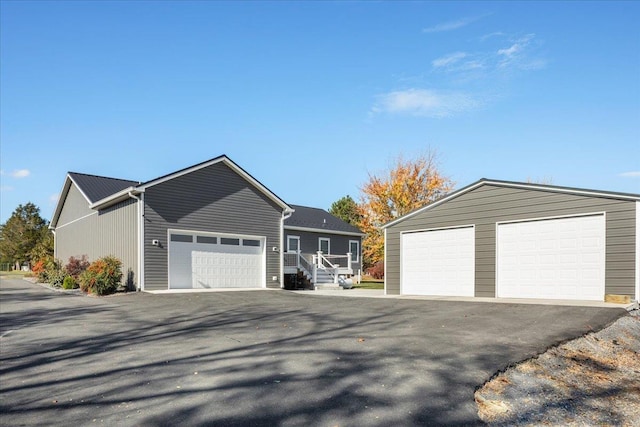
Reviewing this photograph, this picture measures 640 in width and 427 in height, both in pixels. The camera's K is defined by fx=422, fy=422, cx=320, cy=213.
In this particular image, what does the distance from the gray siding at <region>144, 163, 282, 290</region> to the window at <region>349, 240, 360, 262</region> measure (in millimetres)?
10803

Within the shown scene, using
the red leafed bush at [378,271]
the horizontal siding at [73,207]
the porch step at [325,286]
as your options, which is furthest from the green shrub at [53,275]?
the red leafed bush at [378,271]

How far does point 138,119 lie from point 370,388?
17192mm

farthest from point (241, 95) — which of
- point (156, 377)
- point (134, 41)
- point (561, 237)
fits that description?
point (156, 377)

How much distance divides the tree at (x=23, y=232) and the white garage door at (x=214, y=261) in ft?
116

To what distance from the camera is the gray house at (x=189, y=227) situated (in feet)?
55.0

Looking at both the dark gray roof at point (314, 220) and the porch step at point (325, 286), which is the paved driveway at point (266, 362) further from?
the dark gray roof at point (314, 220)

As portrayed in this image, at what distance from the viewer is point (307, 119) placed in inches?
752

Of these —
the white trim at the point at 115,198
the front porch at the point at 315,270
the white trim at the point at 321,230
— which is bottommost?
the front porch at the point at 315,270

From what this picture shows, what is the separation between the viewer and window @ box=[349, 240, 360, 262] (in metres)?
31.0

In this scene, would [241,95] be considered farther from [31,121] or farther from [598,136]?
[598,136]

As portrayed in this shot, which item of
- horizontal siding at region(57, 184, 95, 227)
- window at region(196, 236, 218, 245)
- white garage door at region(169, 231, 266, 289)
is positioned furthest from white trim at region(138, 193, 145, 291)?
horizontal siding at region(57, 184, 95, 227)

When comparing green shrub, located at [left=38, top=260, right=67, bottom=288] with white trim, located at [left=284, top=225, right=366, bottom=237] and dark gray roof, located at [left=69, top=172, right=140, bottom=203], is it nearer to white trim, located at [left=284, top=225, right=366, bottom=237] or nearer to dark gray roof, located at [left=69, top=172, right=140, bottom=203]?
dark gray roof, located at [left=69, top=172, right=140, bottom=203]

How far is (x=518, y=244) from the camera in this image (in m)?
13.9

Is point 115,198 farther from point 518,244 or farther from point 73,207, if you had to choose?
point 518,244
